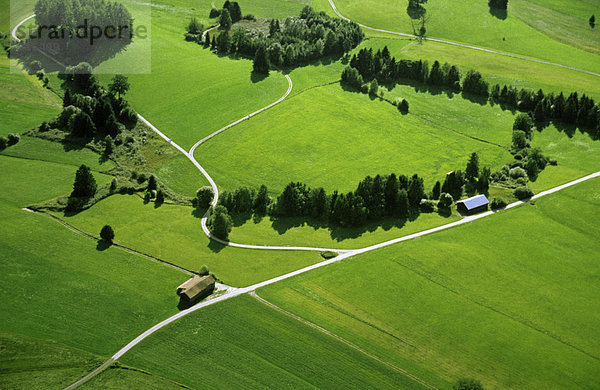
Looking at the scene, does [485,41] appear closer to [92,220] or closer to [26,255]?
[92,220]

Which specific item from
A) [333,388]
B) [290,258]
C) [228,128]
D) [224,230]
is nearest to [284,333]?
[333,388]

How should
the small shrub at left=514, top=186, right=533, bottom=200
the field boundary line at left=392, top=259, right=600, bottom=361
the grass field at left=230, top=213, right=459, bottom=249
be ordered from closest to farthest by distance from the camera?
the field boundary line at left=392, top=259, right=600, bottom=361, the grass field at left=230, top=213, right=459, bottom=249, the small shrub at left=514, top=186, right=533, bottom=200

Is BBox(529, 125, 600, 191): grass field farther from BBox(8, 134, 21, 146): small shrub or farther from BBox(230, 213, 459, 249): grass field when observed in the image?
BBox(8, 134, 21, 146): small shrub

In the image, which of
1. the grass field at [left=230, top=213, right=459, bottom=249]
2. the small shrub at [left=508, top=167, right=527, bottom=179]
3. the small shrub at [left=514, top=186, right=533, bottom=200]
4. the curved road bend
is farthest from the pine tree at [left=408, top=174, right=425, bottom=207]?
the small shrub at [left=508, top=167, right=527, bottom=179]

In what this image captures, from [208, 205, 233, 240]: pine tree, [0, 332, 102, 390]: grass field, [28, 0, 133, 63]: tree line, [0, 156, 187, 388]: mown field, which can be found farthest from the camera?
[28, 0, 133, 63]: tree line

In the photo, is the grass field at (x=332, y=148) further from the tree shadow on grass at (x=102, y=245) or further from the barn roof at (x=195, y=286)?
the barn roof at (x=195, y=286)

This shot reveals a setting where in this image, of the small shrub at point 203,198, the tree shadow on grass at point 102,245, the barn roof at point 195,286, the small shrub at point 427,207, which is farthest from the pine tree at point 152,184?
the small shrub at point 427,207

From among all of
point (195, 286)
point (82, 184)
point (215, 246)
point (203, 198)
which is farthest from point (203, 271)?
point (82, 184)
